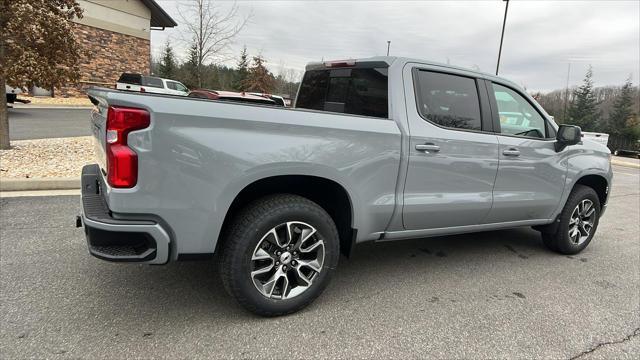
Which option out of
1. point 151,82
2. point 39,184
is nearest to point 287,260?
point 39,184

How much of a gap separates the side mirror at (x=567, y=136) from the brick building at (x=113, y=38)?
25.4 m

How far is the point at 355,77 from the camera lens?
3.64 m

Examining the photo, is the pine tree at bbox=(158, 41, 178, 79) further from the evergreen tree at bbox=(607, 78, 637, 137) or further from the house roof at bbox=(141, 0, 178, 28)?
the evergreen tree at bbox=(607, 78, 637, 137)

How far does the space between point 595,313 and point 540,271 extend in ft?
2.81

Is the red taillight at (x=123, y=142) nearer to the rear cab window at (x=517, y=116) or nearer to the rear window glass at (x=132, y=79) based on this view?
the rear cab window at (x=517, y=116)

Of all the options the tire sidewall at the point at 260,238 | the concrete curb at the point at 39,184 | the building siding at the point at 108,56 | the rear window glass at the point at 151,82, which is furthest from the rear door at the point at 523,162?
the building siding at the point at 108,56

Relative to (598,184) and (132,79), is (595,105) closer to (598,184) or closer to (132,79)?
(132,79)

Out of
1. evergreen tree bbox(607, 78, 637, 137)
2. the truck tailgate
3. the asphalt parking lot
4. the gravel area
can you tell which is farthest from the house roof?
evergreen tree bbox(607, 78, 637, 137)

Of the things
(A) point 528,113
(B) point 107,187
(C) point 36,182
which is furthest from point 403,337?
(C) point 36,182

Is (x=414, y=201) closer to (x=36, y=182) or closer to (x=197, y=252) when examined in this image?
(x=197, y=252)

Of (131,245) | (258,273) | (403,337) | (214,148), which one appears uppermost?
(214,148)

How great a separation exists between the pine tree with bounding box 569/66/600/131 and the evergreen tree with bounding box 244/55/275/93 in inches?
1498

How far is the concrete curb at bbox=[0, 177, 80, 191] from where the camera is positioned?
5855mm

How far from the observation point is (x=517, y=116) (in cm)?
414
